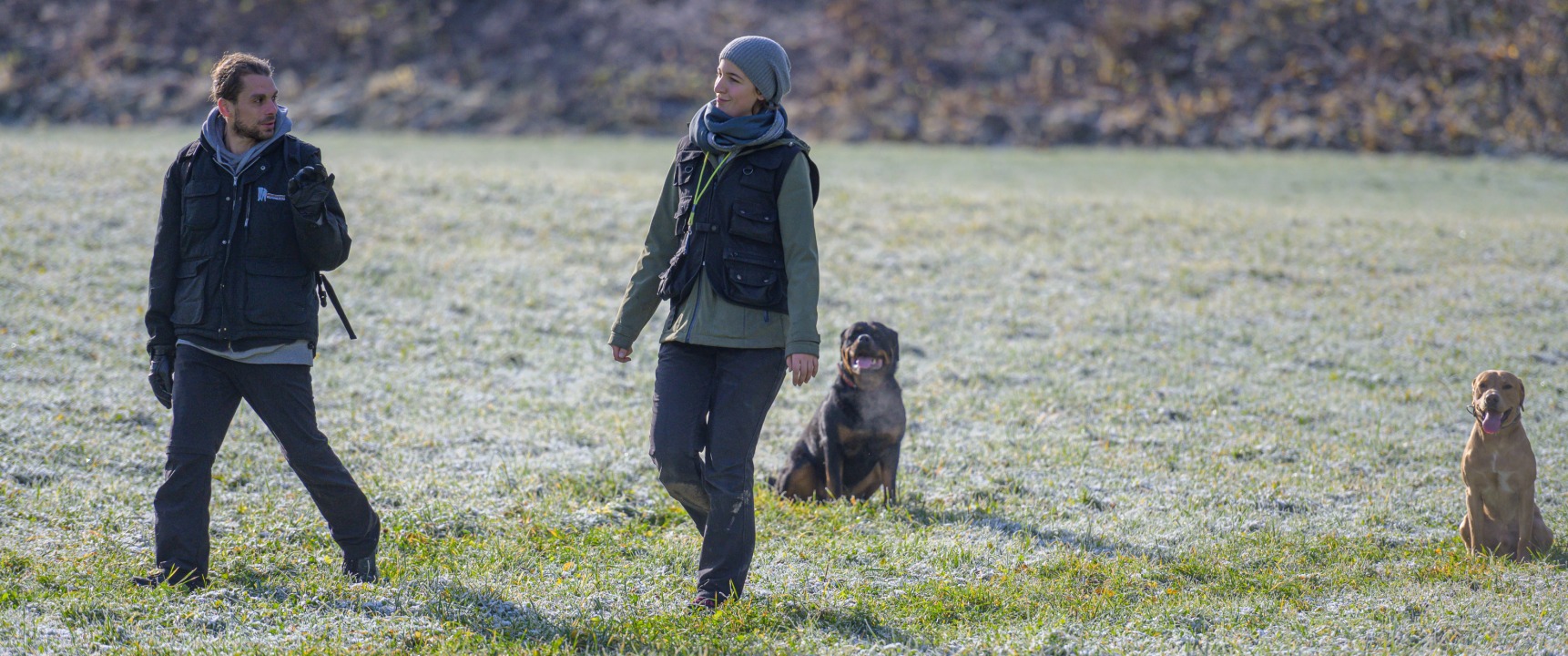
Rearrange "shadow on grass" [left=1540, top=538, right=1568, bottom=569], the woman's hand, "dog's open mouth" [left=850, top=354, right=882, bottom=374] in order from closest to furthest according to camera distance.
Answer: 1. the woman's hand
2. "shadow on grass" [left=1540, top=538, right=1568, bottom=569]
3. "dog's open mouth" [left=850, top=354, right=882, bottom=374]

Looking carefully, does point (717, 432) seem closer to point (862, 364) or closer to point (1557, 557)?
point (862, 364)

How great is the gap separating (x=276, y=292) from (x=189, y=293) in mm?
289

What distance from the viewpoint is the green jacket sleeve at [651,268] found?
439cm

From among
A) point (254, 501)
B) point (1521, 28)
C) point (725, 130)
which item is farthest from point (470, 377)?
point (1521, 28)

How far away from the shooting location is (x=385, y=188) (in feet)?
46.2

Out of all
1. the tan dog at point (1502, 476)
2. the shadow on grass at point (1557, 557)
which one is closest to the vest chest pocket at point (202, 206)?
the tan dog at point (1502, 476)

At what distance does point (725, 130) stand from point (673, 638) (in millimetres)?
1623

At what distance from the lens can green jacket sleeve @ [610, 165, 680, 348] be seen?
4391 mm

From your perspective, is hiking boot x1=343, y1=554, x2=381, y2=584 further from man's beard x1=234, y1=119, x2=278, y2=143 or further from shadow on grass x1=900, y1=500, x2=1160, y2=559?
shadow on grass x1=900, y1=500, x2=1160, y2=559

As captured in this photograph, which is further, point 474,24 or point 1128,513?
point 474,24

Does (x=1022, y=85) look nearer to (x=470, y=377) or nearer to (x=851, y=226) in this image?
(x=851, y=226)

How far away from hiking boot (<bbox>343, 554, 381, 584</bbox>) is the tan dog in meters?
4.22

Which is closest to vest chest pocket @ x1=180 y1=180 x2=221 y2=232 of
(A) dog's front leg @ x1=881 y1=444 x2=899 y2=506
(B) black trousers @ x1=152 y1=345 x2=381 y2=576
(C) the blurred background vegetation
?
(B) black trousers @ x1=152 y1=345 x2=381 y2=576

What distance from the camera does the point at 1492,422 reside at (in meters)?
4.88
